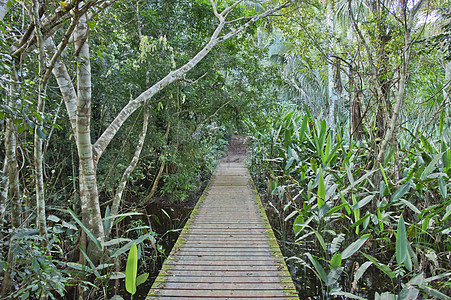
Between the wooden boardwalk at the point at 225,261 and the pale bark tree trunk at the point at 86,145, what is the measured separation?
86 centimetres

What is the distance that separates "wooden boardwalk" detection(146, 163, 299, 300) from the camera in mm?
2494

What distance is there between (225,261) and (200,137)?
4523mm

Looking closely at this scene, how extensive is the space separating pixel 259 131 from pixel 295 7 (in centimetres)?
282

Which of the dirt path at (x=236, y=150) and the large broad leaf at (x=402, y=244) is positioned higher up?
the large broad leaf at (x=402, y=244)

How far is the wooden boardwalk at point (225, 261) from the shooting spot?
249cm

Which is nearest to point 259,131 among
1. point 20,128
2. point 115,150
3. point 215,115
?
point 215,115

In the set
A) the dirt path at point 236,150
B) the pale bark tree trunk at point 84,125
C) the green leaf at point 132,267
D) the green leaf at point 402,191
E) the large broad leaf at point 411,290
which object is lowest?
the dirt path at point 236,150

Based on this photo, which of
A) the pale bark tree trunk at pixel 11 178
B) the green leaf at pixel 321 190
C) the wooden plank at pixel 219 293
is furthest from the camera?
the green leaf at pixel 321 190

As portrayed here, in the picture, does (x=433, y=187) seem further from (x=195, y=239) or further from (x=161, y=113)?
(x=161, y=113)

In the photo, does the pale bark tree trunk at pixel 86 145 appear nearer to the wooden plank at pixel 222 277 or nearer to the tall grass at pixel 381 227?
the wooden plank at pixel 222 277

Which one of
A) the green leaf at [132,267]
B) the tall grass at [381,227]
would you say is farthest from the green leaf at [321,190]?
the green leaf at [132,267]

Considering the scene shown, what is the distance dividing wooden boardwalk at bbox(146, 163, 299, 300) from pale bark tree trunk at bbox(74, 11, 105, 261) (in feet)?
2.82

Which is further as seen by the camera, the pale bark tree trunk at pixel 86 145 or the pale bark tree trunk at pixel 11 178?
the pale bark tree trunk at pixel 86 145

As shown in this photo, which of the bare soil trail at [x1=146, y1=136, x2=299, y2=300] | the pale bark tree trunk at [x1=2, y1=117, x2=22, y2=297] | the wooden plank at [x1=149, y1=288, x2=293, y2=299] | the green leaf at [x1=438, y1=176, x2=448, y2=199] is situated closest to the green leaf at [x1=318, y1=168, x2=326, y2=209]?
the bare soil trail at [x1=146, y1=136, x2=299, y2=300]
